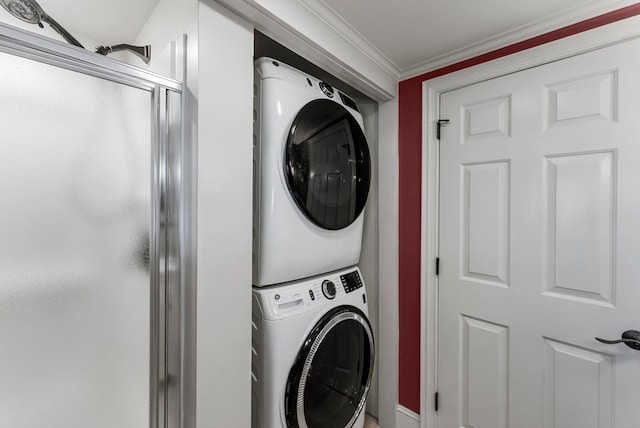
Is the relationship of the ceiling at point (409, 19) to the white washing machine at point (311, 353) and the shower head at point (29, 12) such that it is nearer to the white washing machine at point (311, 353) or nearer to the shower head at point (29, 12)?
the shower head at point (29, 12)

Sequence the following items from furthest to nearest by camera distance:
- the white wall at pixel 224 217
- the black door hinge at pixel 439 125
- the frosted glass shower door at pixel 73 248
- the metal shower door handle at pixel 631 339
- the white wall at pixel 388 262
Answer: the white wall at pixel 388 262 → the black door hinge at pixel 439 125 → the metal shower door handle at pixel 631 339 → the white wall at pixel 224 217 → the frosted glass shower door at pixel 73 248

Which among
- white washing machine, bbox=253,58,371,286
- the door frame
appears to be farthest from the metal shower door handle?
white washing machine, bbox=253,58,371,286

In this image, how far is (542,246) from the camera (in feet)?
4.54

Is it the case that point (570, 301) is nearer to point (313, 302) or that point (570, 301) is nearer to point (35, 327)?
point (313, 302)

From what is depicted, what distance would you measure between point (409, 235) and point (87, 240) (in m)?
1.61

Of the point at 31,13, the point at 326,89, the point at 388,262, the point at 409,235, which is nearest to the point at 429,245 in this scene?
the point at 409,235

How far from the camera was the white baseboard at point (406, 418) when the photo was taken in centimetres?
178

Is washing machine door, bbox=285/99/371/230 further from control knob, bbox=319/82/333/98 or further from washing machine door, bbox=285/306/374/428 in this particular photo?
washing machine door, bbox=285/306/374/428

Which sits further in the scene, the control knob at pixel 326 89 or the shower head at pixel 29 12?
the control knob at pixel 326 89

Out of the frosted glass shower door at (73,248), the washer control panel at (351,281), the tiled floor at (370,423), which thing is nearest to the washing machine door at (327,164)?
the washer control panel at (351,281)

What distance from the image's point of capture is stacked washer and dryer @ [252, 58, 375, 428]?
119 centimetres

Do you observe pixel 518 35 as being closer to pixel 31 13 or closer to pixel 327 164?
pixel 327 164

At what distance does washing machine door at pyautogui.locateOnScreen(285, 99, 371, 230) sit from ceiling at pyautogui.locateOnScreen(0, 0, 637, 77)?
388 mm

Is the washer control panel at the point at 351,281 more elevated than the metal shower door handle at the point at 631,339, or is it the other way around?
the washer control panel at the point at 351,281
